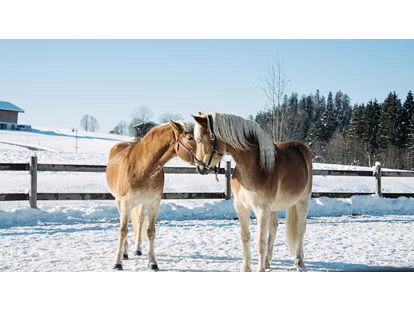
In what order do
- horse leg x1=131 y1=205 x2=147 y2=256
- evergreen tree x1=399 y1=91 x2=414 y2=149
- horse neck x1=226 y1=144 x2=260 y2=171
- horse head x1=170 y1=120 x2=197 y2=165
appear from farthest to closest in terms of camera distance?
1. evergreen tree x1=399 y1=91 x2=414 y2=149
2. horse leg x1=131 y1=205 x2=147 y2=256
3. horse head x1=170 y1=120 x2=197 y2=165
4. horse neck x1=226 y1=144 x2=260 y2=171

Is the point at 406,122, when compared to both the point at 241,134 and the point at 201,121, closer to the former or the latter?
the point at 241,134

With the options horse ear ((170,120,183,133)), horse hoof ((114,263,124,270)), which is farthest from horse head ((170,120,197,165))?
horse hoof ((114,263,124,270))

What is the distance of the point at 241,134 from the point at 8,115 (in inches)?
2011

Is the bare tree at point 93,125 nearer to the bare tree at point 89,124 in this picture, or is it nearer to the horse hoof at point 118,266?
the bare tree at point 89,124

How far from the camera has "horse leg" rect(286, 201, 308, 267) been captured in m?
4.64

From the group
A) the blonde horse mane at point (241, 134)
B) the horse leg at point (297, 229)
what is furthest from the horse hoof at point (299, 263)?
the blonde horse mane at point (241, 134)

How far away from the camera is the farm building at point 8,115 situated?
46016 mm

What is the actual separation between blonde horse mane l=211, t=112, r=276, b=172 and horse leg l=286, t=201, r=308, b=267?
123 cm

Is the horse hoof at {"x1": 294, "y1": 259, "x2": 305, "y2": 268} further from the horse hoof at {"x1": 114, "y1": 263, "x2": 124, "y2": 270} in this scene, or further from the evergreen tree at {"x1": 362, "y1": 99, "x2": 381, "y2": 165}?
the evergreen tree at {"x1": 362, "y1": 99, "x2": 381, "y2": 165}

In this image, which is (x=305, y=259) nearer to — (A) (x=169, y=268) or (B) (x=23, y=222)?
(A) (x=169, y=268)

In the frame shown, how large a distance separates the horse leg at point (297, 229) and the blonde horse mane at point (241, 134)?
1226 millimetres

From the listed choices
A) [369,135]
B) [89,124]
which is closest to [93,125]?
[89,124]
